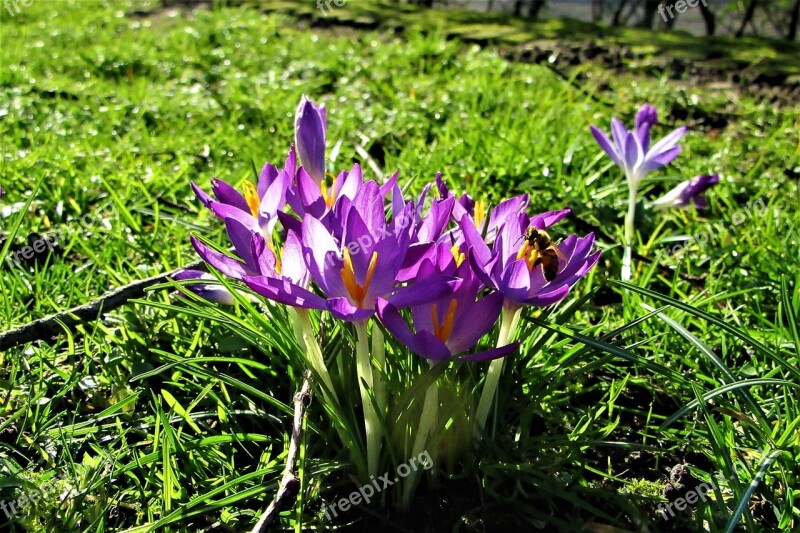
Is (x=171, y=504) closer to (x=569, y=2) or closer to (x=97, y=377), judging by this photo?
(x=97, y=377)

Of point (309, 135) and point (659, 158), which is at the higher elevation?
point (309, 135)

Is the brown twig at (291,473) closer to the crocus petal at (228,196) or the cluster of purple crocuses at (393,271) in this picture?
the cluster of purple crocuses at (393,271)

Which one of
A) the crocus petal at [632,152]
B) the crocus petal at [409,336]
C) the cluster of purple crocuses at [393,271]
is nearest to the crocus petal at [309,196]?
the cluster of purple crocuses at [393,271]

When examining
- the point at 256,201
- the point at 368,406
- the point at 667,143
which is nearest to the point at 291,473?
the point at 368,406

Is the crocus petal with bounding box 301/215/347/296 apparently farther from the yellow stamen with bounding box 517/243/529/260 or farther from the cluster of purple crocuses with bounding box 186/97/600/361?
the yellow stamen with bounding box 517/243/529/260

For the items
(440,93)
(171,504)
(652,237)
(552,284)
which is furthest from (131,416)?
(440,93)

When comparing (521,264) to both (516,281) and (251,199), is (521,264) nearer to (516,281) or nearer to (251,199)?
(516,281)
